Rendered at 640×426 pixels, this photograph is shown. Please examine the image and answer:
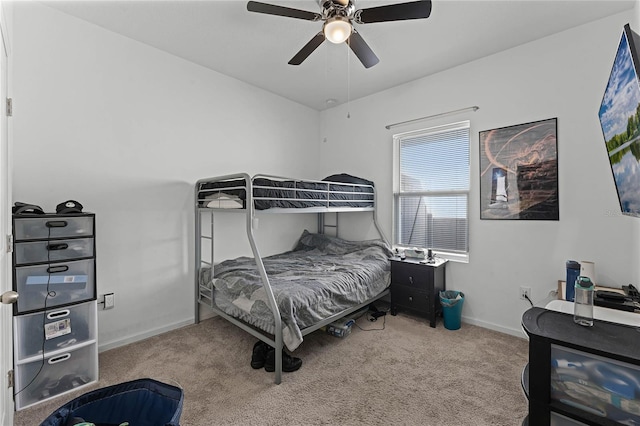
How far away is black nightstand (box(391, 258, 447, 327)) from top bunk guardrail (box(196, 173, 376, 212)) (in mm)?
878

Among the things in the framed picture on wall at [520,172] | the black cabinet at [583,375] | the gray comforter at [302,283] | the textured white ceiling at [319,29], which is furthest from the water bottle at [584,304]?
the textured white ceiling at [319,29]

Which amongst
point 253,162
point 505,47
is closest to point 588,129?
point 505,47

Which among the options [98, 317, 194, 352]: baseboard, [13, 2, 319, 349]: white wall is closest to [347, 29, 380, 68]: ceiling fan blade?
[13, 2, 319, 349]: white wall

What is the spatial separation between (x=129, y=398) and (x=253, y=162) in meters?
2.66

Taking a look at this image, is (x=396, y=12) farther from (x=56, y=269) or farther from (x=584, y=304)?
(x=56, y=269)

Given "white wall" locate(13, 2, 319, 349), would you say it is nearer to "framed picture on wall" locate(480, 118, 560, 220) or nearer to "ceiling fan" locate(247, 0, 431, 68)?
"ceiling fan" locate(247, 0, 431, 68)

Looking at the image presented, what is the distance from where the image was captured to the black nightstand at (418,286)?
2764mm

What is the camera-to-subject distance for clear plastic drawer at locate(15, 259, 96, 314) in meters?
1.68

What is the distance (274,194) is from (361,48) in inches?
51.4

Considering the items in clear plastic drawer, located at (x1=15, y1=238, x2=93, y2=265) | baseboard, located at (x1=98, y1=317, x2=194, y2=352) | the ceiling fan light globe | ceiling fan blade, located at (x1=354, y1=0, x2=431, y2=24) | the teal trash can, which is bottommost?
baseboard, located at (x1=98, y1=317, x2=194, y2=352)

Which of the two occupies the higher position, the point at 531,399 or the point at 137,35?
the point at 137,35

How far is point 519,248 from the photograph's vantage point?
254 centimetres

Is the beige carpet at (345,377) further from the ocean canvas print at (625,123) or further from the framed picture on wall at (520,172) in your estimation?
the ocean canvas print at (625,123)

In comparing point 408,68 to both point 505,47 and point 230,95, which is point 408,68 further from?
point 230,95
